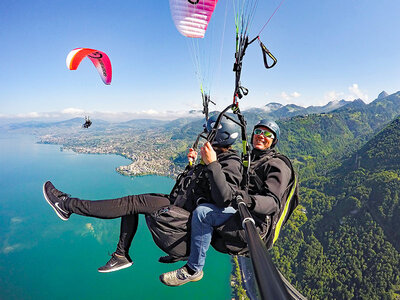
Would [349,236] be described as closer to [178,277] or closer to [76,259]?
[76,259]

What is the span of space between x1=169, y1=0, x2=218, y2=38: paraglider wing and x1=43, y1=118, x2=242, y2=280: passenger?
2.06 m

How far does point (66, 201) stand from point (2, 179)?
65107 mm

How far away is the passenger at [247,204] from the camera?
1.63 m

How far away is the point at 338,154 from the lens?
66.2 m

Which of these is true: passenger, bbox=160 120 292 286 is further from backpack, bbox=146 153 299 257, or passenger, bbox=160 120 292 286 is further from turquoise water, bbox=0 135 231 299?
turquoise water, bbox=0 135 231 299

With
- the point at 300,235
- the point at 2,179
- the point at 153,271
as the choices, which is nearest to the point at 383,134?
the point at 300,235

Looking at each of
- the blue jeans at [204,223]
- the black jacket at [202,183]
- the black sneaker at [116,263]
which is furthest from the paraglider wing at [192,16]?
the black sneaker at [116,263]

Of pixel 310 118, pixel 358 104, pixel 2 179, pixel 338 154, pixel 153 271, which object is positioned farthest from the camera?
pixel 358 104

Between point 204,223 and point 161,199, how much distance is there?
51 cm

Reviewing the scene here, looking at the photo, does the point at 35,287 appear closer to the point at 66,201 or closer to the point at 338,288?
the point at 66,201

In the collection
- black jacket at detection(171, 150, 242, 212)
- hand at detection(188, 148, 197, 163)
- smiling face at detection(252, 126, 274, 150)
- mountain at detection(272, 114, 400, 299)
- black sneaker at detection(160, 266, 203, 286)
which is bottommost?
mountain at detection(272, 114, 400, 299)

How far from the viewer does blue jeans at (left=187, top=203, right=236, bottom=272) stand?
1.76 meters

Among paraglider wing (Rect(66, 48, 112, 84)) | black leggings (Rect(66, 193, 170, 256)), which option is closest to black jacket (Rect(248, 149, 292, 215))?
black leggings (Rect(66, 193, 170, 256))

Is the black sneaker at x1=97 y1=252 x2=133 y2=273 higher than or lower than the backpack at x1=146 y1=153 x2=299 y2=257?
lower
